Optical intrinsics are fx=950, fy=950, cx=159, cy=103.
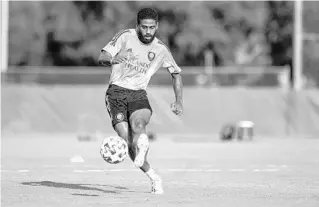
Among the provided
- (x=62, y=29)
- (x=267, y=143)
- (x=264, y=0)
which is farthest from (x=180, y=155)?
(x=264, y=0)

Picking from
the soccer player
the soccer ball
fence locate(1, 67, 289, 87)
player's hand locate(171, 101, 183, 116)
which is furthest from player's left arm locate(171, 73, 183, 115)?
fence locate(1, 67, 289, 87)

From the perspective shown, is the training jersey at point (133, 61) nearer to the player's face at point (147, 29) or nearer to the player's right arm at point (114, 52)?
the player's right arm at point (114, 52)

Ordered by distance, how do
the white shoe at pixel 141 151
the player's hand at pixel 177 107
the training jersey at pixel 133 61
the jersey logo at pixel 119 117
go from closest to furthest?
the white shoe at pixel 141 151
the jersey logo at pixel 119 117
the training jersey at pixel 133 61
the player's hand at pixel 177 107

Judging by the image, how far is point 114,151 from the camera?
33.9 ft

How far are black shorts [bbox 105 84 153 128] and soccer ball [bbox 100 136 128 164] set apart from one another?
29.5 inches

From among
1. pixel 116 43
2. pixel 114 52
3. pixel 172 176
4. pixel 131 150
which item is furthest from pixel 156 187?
pixel 172 176

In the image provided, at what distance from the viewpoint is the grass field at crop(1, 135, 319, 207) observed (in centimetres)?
1027

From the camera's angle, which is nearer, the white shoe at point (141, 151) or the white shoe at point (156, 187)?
the white shoe at point (141, 151)

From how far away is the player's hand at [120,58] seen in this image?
10906 mm

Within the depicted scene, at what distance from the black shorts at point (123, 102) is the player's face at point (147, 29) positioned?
0.65 meters

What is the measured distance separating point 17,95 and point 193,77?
6.16 m

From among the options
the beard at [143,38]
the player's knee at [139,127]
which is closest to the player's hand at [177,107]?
the player's knee at [139,127]

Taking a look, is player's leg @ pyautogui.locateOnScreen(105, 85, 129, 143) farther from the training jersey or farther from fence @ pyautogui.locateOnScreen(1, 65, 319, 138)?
fence @ pyautogui.locateOnScreen(1, 65, 319, 138)

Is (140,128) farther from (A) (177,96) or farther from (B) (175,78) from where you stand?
(B) (175,78)
